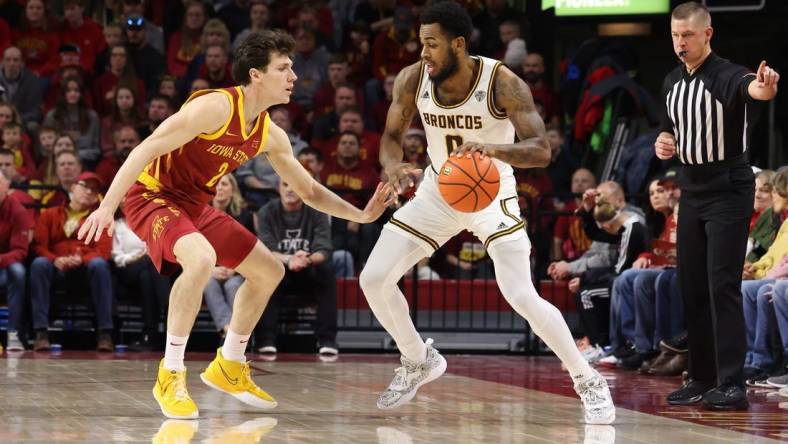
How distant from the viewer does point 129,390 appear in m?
7.29

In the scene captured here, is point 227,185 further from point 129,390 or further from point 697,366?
point 697,366

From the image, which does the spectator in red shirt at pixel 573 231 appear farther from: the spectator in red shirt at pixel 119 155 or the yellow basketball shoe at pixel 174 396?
the yellow basketball shoe at pixel 174 396

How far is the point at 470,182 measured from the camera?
6.02m

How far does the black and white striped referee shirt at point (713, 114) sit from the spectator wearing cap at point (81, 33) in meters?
8.84

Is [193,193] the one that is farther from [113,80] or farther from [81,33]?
[81,33]

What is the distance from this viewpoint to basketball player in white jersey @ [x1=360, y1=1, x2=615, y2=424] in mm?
6152

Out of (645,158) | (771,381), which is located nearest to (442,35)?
(771,381)

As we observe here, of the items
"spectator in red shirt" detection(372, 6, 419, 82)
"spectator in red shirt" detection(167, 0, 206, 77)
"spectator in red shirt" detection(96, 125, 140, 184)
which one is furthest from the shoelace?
"spectator in red shirt" detection(167, 0, 206, 77)

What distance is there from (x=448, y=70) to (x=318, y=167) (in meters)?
5.54

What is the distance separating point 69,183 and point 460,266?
3.46 metres

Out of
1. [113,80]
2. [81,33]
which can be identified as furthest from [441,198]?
[81,33]

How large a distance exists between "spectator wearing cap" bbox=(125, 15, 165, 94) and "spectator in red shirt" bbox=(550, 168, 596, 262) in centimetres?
487

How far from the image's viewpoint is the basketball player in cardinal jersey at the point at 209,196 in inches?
236

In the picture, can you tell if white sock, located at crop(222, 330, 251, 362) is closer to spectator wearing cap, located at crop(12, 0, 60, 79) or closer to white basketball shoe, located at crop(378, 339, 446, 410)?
white basketball shoe, located at crop(378, 339, 446, 410)
